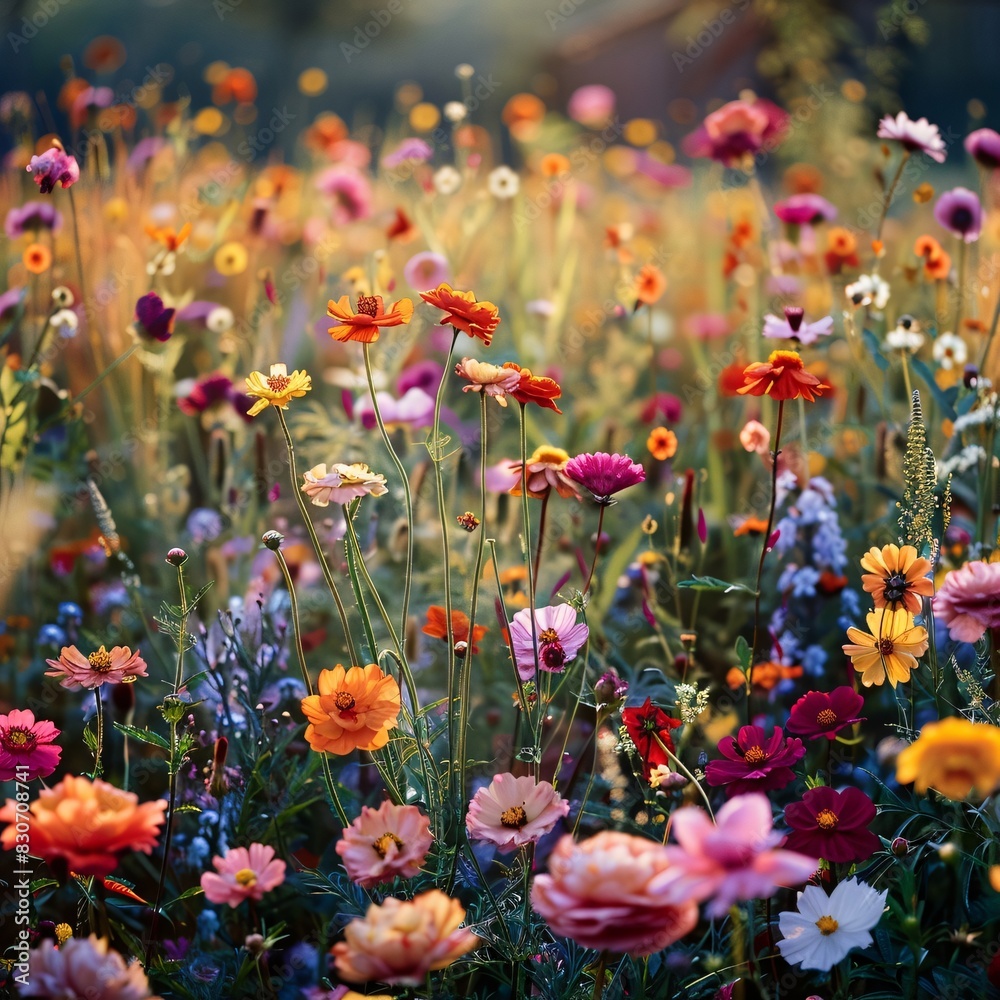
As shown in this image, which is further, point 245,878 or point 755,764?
point 755,764

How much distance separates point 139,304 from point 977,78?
656 centimetres

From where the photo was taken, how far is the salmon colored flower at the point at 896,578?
985mm

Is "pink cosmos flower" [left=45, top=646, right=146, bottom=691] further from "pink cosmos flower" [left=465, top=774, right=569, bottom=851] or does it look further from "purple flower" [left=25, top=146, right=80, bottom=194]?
"purple flower" [left=25, top=146, right=80, bottom=194]

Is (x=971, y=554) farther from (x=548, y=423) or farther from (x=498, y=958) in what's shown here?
(x=548, y=423)

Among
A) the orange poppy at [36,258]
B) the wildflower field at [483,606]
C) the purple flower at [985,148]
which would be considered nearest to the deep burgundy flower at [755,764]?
the wildflower field at [483,606]

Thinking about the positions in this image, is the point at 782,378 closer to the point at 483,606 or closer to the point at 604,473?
the point at 604,473

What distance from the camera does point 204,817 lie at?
1142mm

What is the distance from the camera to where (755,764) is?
966 millimetres

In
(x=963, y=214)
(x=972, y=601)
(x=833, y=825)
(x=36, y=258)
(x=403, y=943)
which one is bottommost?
(x=833, y=825)


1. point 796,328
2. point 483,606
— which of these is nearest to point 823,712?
point 796,328

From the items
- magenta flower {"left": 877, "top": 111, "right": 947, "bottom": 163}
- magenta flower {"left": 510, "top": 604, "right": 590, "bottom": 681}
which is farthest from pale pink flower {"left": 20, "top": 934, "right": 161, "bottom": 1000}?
magenta flower {"left": 877, "top": 111, "right": 947, "bottom": 163}

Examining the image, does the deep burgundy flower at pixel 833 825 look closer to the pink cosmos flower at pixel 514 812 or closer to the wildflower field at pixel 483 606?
the wildflower field at pixel 483 606

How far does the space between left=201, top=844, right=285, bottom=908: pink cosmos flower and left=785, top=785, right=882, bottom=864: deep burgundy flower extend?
470mm

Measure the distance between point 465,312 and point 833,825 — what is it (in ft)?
2.00
